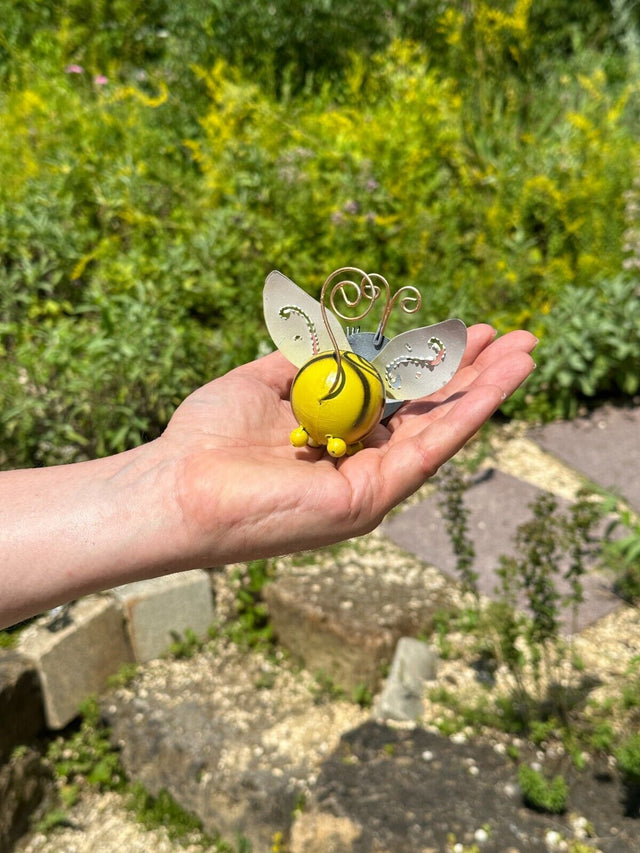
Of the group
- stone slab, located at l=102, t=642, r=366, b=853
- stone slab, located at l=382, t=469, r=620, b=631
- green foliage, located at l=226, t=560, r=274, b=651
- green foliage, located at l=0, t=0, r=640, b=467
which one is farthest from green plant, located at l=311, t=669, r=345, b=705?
green foliage, located at l=0, t=0, r=640, b=467

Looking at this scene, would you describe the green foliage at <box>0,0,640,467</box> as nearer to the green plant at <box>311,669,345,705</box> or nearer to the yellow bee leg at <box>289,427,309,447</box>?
the green plant at <box>311,669,345,705</box>

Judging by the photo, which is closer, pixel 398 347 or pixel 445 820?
pixel 398 347

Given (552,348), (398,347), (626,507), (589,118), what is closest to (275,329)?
(398,347)

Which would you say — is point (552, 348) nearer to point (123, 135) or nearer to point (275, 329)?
point (275, 329)

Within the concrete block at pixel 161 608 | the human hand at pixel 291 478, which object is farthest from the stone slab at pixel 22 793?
the human hand at pixel 291 478

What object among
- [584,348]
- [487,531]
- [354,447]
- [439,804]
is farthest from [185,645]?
[584,348]

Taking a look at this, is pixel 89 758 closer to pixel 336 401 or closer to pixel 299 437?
pixel 299 437
